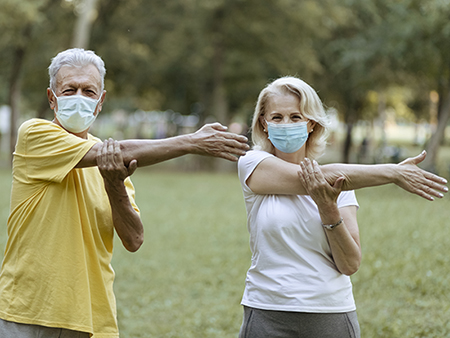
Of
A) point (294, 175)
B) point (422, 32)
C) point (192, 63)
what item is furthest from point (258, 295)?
point (192, 63)

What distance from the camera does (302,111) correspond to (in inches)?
116

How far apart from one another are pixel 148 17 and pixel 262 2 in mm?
6895

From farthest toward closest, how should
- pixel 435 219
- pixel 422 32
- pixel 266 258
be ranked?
pixel 422 32
pixel 435 219
pixel 266 258

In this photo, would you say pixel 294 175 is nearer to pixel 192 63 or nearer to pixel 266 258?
pixel 266 258

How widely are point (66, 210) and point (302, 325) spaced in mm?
1184

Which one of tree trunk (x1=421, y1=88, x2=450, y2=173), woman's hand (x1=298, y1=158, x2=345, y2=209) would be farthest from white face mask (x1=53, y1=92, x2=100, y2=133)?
tree trunk (x1=421, y1=88, x2=450, y2=173)

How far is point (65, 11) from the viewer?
→ 28.4 meters

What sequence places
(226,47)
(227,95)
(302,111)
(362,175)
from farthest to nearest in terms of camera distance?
(227,95), (226,47), (302,111), (362,175)

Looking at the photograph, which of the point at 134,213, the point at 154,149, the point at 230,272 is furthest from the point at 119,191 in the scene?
the point at 230,272

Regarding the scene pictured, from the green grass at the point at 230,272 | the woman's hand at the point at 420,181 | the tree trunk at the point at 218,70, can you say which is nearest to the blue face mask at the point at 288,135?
the woman's hand at the point at 420,181

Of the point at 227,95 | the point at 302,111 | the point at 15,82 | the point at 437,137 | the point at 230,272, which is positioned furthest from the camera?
the point at 227,95

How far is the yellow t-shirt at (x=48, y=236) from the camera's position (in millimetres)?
2684

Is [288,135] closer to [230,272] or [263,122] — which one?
[263,122]

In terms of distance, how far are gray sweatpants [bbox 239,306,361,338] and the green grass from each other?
387 cm
